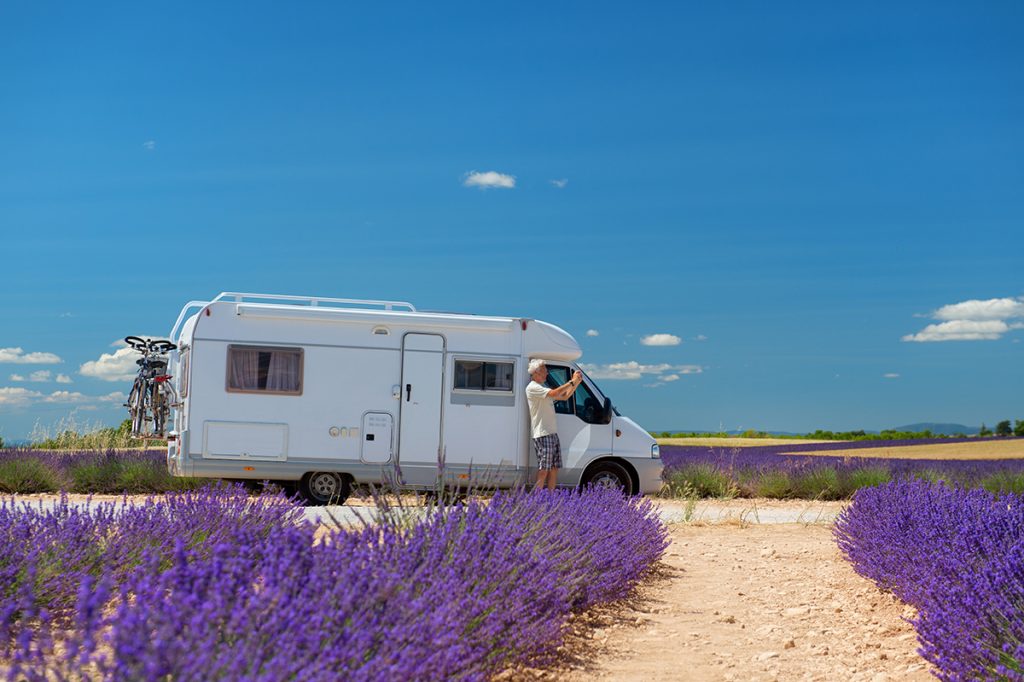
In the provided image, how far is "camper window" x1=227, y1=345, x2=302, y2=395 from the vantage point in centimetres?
1179

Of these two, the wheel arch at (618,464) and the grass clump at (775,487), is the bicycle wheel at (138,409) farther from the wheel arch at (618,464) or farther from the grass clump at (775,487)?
the grass clump at (775,487)

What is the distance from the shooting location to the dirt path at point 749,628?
4910mm

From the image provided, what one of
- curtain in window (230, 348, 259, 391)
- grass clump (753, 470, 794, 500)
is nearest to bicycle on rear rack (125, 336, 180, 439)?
curtain in window (230, 348, 259, 391)

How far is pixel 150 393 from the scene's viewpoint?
13.5 metres

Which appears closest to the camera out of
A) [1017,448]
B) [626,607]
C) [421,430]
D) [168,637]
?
[168,637]

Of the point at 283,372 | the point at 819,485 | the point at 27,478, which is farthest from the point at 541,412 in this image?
the point at 27,478

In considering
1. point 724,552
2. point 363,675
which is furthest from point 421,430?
point 363,675

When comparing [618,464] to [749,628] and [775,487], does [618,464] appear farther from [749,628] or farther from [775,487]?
[749,628]

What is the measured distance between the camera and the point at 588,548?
633cm

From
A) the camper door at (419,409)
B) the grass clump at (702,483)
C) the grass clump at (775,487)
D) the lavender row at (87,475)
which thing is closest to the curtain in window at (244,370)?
the camper door at (419,409)

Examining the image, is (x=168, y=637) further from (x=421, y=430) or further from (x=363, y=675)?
(x=421, y=430)

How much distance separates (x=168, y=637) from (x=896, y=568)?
497 cm

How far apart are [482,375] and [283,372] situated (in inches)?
93.0

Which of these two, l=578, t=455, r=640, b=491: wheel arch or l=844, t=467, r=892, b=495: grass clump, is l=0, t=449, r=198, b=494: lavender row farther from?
l=844, t=467, r=892, b=495: grass clump
